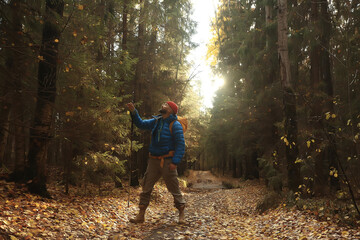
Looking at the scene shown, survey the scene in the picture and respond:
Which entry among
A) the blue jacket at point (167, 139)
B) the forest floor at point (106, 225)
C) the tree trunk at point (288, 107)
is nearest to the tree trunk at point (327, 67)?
the tree trunk at point (288, 107)

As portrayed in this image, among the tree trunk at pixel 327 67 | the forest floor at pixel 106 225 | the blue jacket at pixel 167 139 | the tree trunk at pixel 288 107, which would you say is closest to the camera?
the forest floor at pixel 106 225

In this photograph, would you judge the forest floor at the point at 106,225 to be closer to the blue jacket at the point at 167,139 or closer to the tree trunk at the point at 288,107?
the blue jacket at the point at 167,139

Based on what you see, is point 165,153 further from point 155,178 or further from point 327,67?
point 327,67

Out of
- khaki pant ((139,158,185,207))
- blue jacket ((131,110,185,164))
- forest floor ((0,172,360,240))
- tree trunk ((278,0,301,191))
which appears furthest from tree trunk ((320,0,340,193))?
khaki pant ((139,158,185,207))

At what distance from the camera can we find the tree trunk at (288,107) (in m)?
8.36

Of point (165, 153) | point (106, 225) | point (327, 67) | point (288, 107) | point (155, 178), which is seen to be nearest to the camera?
point (106, 225)

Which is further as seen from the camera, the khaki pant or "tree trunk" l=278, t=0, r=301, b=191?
"tree trunk" l=278, t=0, r=301, b=191

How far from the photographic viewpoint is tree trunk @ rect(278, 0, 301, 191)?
8.36 metres

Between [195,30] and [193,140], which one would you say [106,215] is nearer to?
[195,30]

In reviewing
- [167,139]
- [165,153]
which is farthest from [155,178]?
[167,139]

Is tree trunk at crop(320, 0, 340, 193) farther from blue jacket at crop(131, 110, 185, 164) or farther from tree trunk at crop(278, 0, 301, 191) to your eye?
blue jacket at crop(131, 110, 185, 164)

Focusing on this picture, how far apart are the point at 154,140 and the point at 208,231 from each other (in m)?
2.34

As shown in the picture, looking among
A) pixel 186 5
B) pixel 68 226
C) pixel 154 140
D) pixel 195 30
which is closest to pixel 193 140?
pixel 195 30

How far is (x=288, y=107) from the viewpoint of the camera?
28.0 ft
